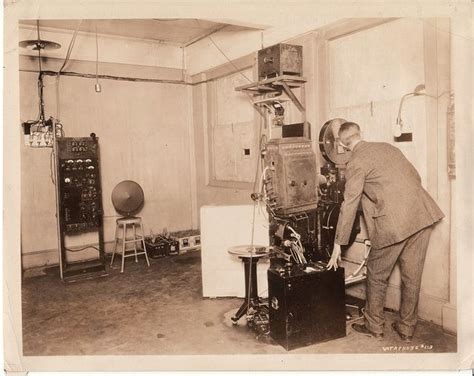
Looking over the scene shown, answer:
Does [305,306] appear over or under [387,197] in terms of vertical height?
under

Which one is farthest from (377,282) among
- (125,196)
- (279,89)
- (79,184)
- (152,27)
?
(152,27)

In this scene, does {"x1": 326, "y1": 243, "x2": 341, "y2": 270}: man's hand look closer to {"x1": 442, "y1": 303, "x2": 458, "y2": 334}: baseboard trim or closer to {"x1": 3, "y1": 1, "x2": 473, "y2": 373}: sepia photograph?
{"x1": 3, "y1": 1, "x2": 473, "y2": 373}: sepia photograph

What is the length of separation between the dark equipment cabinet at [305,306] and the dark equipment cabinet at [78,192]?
10.6 ft

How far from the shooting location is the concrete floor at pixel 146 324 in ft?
11.9

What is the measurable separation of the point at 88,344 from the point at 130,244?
11.0ft

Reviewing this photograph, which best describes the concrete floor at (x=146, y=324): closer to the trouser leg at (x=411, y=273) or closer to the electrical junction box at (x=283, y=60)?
the trouser leg at (x=411, y=273)

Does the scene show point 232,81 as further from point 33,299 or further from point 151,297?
point 33,299

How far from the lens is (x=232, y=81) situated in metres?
6.61

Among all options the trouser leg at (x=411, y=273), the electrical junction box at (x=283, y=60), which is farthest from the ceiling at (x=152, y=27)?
the trouser leg at (x=411, y=273)

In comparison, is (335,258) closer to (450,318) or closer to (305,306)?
(305,306)

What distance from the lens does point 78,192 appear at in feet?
19.5

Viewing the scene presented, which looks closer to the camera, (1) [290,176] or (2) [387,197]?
(2) [387,197]

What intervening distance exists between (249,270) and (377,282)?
114 centimetres

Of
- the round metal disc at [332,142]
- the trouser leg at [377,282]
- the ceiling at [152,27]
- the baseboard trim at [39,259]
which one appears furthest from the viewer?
the baseboard trim at [39,259]
